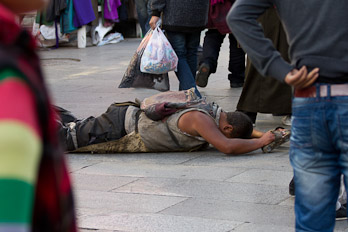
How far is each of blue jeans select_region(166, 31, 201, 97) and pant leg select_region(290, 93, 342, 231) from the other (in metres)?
4.67

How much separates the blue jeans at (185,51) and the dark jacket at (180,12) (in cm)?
16

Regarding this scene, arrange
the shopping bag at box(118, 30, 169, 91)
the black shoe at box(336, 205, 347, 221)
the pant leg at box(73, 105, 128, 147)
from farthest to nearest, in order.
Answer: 1. the shopping bag at box(118, 30, 169, 91)
2. the pant leg at box(73, 105, 128, 147)
3. the black shoe at box(336, 205, 347, 221)

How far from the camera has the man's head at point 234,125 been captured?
5312mm

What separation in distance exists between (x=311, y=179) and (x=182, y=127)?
2.86m

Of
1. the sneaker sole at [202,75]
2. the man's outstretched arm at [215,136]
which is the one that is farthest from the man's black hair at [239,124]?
the sneaker sole at [202,75]

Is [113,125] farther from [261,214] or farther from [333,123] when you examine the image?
[333,123]

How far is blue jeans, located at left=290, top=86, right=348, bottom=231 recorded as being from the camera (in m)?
2.41

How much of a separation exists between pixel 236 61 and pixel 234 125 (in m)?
2.97

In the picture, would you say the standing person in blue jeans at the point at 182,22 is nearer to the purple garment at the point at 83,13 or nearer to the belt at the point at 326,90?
the belt at the point at 326,90

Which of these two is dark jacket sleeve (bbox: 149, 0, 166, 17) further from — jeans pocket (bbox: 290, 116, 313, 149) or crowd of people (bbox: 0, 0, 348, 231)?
jeans pocket (bbox: 290, 116, 313, 149)

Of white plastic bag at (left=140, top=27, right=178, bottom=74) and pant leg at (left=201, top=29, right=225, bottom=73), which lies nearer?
white plastic bag at (left=140, top=27, right=178, bottom=74)

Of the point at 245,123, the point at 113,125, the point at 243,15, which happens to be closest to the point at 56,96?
the point at 113,125

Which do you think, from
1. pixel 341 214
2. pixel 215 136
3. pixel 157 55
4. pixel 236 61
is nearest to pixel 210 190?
pixel 215 136

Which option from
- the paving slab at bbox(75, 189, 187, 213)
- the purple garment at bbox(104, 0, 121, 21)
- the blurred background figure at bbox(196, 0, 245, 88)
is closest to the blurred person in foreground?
the paving slab at bbox(75, 189, 187, 213)
